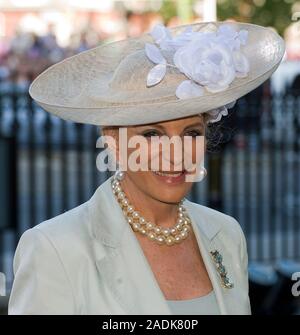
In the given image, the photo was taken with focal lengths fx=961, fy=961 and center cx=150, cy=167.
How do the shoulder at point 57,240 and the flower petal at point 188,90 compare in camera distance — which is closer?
the shoulder at point 57,240

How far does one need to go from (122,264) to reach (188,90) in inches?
20.4

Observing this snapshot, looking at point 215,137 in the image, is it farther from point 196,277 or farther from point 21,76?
point 21,76

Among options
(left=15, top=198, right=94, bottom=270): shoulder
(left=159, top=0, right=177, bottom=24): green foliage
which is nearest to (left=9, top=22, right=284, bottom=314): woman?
(left=15, top=198, right=94, bottom=270): shoulder

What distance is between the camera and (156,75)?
107 inches

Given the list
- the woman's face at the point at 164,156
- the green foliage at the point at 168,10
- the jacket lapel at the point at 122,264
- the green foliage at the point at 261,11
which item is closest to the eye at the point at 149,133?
the woman's face at the point at 164,156

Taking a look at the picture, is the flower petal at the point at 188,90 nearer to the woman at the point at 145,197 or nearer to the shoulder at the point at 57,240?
the woman at the point at 145,197

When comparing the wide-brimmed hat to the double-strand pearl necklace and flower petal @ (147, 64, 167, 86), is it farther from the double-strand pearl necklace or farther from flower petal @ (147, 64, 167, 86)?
the double-strand pearl necklace

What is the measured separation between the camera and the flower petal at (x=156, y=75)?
270 centimetres

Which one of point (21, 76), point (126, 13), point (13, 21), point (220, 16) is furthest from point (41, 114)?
point (13, 21)

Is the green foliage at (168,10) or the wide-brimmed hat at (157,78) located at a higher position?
the green foliage at (168,10)

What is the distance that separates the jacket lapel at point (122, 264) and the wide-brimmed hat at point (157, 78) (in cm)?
25

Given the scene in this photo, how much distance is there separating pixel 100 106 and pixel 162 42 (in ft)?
0.88

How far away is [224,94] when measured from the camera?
2713 mm

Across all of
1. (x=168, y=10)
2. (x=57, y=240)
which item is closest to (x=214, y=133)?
(x=57, y=240)
